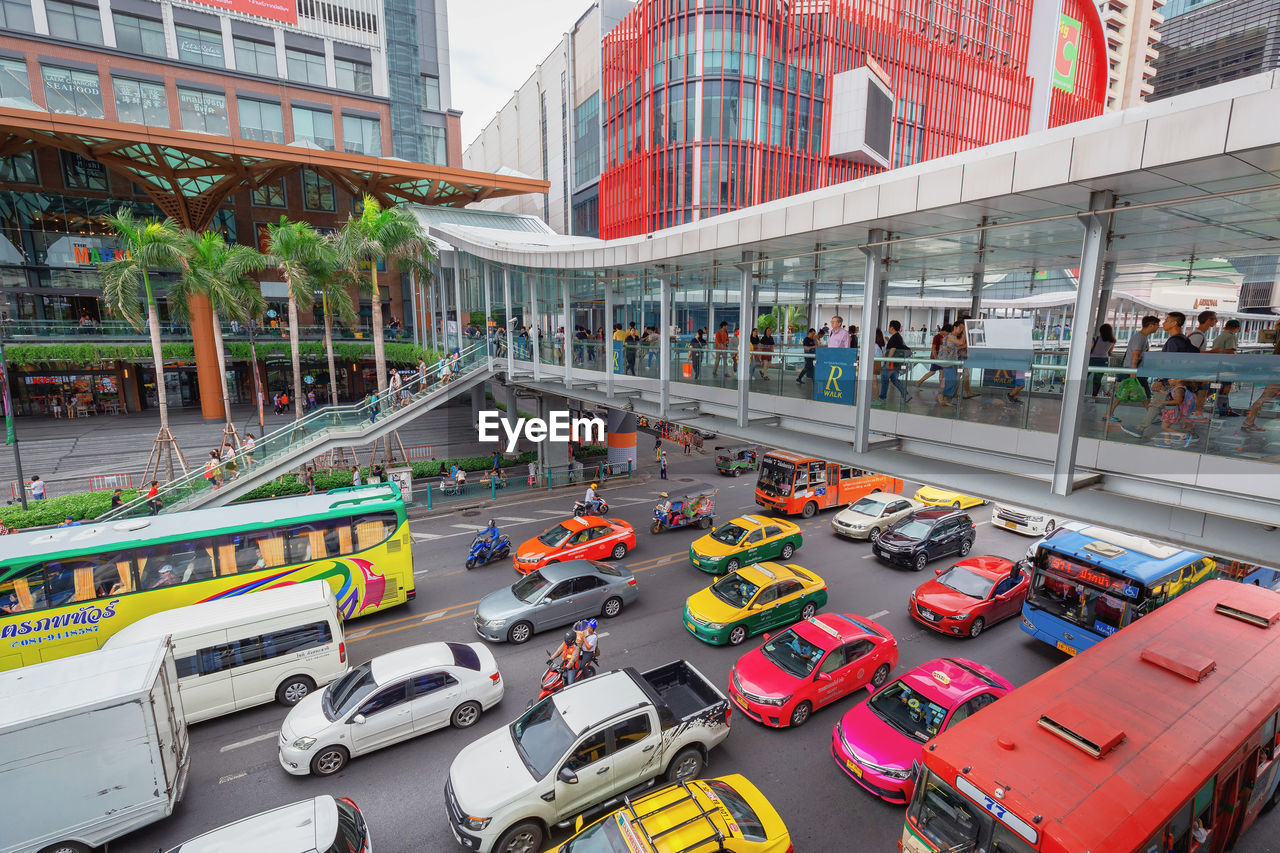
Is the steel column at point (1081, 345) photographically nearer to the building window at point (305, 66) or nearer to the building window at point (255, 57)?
the building window at point (305, 66)

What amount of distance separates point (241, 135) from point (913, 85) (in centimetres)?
5323

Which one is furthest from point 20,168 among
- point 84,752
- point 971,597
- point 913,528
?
point 971,597

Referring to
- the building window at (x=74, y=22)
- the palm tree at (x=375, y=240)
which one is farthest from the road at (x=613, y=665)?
the building window at (x=74, y=22)

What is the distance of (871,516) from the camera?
61.7ft

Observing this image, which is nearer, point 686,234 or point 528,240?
point 686,234

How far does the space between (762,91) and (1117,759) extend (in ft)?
150

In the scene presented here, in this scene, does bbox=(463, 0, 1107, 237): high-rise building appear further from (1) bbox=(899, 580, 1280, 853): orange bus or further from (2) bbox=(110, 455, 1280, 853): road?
(1) bbox=(899, 580, 1280, 853): orange bus

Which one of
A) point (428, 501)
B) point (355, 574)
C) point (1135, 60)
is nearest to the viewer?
point (355, 574)

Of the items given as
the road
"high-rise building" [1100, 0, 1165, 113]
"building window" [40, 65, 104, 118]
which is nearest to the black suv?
the road

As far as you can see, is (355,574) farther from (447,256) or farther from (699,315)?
(699,315)

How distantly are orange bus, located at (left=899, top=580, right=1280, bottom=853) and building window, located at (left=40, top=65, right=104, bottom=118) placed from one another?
169ft

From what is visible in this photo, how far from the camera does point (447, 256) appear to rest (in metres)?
33.1

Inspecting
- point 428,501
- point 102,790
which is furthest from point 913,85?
point 102,790

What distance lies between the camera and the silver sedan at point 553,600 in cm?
1202
